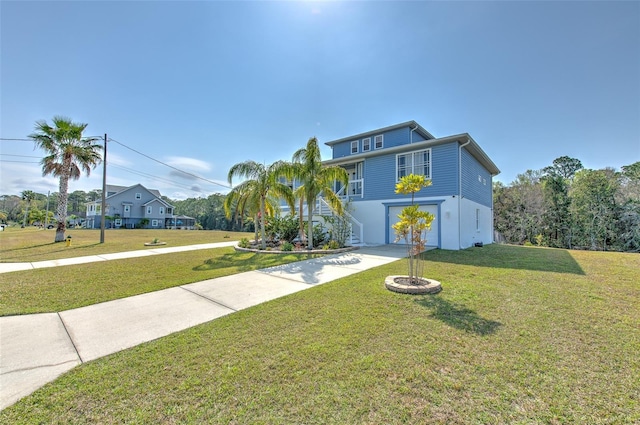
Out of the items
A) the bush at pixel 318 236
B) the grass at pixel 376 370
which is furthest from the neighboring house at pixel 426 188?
the grass at pixel 376 370

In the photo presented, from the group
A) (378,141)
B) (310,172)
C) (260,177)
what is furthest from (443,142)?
(260,177)

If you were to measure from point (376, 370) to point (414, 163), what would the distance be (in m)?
13.2

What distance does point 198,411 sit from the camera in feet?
6.70

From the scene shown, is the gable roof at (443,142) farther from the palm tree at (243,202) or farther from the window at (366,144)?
the palm tree at (243,202)

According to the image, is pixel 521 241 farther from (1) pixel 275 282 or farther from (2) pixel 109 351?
(2) pixel 109 351

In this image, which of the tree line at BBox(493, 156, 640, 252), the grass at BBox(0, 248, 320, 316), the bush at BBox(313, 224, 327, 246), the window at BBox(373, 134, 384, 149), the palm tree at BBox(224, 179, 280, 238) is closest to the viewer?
the grass at BBox(0, 248, 320, 316)

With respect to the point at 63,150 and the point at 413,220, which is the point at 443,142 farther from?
the point at 63,150

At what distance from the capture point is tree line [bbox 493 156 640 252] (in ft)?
65.3

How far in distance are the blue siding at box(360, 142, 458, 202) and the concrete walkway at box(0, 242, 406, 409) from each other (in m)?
9.28

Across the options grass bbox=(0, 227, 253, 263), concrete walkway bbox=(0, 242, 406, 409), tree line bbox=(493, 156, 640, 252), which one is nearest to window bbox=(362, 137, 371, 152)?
grass bbox=(0, 227, 253, 263)

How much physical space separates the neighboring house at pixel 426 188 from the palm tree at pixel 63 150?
16.1 meters

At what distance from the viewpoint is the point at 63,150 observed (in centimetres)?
1591

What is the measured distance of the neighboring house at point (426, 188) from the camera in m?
12.7

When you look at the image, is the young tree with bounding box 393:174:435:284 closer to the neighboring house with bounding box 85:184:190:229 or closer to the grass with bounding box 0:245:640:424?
the grass with bounding box 0:245:640:424
